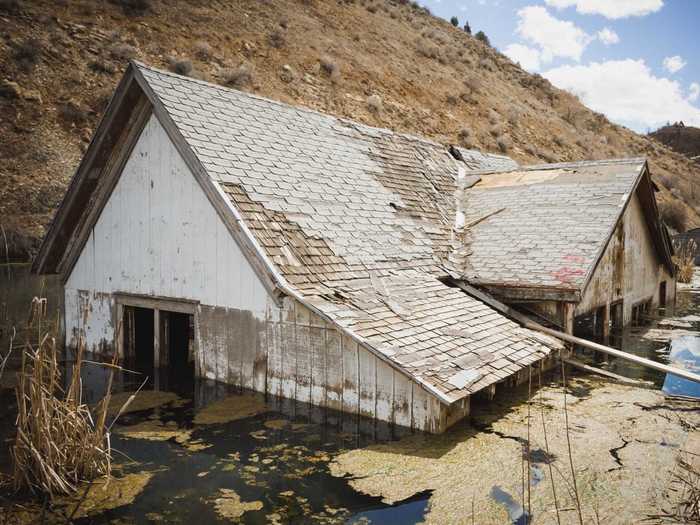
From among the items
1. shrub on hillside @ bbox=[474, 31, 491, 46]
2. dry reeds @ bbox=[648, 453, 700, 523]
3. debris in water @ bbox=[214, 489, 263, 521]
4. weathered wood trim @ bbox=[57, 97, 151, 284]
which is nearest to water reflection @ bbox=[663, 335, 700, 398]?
dry reeds @ bbox=[648, 453, 700, 523]

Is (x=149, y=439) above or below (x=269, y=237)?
below

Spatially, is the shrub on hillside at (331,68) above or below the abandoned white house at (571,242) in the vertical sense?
above

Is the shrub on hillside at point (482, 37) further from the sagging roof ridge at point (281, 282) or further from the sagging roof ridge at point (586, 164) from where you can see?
the sagging roof ridge at point (281, 282)

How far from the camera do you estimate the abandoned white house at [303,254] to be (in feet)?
22.0

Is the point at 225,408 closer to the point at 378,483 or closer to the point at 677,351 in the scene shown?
the point at 378,483

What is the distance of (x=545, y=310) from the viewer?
9.03 metres

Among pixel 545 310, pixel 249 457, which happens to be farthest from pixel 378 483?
pixel 545 310

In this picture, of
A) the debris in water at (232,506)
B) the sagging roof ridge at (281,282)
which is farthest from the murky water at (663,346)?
the debris in water at (232,506)

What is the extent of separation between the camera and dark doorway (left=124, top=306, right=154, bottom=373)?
365 inches

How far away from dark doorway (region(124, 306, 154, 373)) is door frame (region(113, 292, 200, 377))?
0.35 feet

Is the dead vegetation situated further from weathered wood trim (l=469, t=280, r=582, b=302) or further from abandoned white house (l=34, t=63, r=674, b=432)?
weathered wood trim (l=469, t=280, r=582, b=302)

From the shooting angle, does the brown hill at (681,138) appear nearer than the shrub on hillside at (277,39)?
No

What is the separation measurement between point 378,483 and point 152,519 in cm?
192

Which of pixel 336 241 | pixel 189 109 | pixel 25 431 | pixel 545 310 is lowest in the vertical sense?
pixel 25 431
